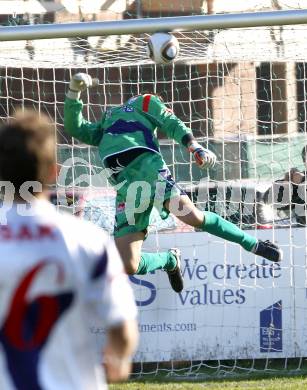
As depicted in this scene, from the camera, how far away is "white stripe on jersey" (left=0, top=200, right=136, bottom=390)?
2629 millimetres

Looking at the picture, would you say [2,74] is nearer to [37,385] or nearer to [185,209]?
[185,209]

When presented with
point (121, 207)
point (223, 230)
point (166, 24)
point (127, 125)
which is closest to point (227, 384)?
point (223, 230)

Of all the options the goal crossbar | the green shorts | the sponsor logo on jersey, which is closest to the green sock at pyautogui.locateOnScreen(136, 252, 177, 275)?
the green shorts

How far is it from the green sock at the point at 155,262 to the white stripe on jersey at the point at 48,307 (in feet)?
14.0

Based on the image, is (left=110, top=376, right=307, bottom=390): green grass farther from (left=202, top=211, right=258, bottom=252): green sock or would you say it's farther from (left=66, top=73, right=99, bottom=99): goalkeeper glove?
(left=66, top=73, right=99, bottom=99): goalkeeper glove

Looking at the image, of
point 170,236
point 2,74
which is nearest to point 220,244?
point 170,236

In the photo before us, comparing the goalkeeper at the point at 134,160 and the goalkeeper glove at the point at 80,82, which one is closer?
the goalkeeper glove at the point at 80,82

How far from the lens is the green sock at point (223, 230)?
6.92m

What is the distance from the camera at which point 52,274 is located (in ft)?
8.63

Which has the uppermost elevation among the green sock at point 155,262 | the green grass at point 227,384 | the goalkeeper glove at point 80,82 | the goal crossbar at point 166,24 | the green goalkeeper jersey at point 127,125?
the goal crossbar at point 166,24

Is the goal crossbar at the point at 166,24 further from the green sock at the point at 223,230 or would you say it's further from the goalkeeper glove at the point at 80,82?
the green sock at the point at 223,230

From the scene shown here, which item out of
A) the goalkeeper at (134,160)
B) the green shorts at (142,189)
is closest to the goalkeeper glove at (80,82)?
the goalkeeper at (134,160)

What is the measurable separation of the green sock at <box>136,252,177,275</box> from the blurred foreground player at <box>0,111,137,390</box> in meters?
4.25

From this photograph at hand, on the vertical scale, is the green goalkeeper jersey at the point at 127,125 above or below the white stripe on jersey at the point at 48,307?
below
